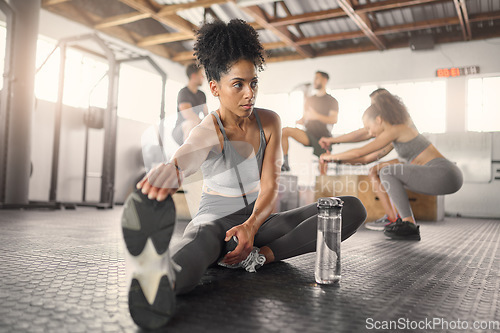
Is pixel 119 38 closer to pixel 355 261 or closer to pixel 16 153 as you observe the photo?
pixel 16 153

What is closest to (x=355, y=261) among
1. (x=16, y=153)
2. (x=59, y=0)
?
(x=16, y=153)

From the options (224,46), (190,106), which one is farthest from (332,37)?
(224,46)

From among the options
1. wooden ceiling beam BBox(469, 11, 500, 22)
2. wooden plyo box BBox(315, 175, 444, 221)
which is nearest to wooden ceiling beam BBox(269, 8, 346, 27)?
wooden ceiling beam BBox(469, 11, 500, 22)

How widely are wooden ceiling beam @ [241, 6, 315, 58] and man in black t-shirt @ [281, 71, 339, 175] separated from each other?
1.70 m

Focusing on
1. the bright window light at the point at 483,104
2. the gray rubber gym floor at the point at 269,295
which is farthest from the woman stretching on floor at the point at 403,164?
the bright window light at the point at 483,104

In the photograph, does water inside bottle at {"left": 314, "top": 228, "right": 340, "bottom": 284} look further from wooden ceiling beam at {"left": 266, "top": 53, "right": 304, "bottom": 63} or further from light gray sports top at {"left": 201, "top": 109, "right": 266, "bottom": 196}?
wooden ceiling beam at {"left": 266, "top": 53, "right": 304, "bottom": 63}

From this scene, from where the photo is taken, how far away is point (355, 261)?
171 centimetres

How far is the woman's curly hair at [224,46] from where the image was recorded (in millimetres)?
1279

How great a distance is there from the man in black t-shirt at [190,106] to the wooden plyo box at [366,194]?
5.04 ft

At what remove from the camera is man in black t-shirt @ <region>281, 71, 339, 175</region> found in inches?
174

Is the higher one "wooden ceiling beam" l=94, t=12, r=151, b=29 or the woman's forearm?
"wooden ceiling beam" l=94, t=12, r=151, b=29

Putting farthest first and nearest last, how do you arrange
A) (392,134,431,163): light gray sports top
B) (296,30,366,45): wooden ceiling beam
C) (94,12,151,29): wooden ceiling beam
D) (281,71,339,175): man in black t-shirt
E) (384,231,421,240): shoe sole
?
(296,30,366,45): wooden ceiling beam, (94,12,151,29): wooden ceiling beam, (281,71,339,175): man in black t-shirt, (392,134,431,163): light gray sports top, (384,231,421,240): shoe sole

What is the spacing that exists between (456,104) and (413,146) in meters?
4.32

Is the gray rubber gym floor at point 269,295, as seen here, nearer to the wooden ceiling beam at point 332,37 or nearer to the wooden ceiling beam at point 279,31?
the wooden ceiling beam at point 279,31
